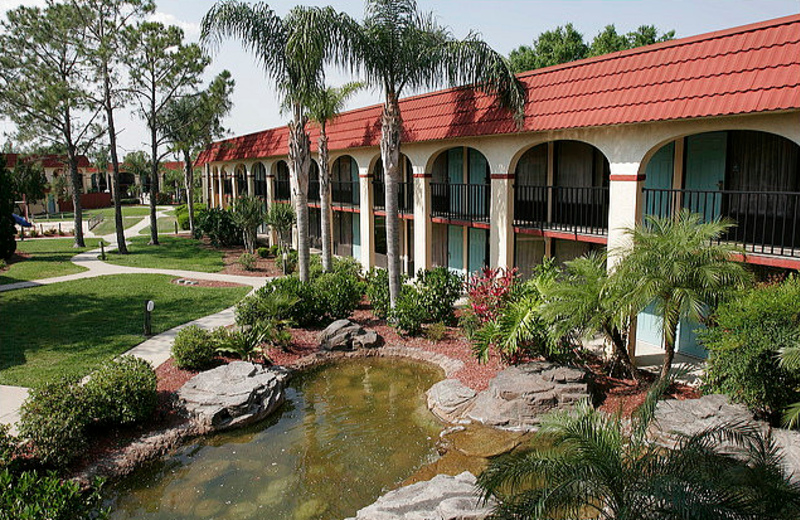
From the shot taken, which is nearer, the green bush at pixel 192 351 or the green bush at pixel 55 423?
the green bush at pixel 55 423

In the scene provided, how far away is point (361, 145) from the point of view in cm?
1986

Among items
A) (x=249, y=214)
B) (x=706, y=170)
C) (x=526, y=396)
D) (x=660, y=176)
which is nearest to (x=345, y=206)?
(x=249, y=214)

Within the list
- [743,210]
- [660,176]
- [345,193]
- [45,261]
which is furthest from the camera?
[45,261]

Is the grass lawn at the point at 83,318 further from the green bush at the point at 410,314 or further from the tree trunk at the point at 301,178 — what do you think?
the green bush at the point at 410,314

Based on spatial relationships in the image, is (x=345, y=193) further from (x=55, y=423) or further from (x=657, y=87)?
(x=55, y=423)

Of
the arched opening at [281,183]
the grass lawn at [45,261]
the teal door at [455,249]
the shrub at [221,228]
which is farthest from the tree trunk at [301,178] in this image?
the shrub at [221,228]

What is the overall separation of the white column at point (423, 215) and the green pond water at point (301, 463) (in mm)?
6852

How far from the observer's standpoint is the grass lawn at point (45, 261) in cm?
2286

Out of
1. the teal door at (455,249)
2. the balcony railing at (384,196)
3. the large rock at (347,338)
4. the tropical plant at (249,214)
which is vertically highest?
the balcony railing at (384,196)

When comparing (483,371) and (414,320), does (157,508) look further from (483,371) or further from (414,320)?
(414,320)

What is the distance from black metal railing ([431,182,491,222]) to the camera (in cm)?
1742

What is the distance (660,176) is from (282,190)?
21.2m

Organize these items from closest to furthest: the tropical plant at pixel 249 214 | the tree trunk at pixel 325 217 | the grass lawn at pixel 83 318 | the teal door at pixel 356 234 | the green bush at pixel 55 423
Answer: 1. the green bush at pixel 55 423
2. the grass lawn at pixel 83 318
3. the tree trunk at pixel 325 217
4. the teal door at pixel 356 234
5. the tropical plant at pixel 249 214

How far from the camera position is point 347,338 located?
14.0 m
